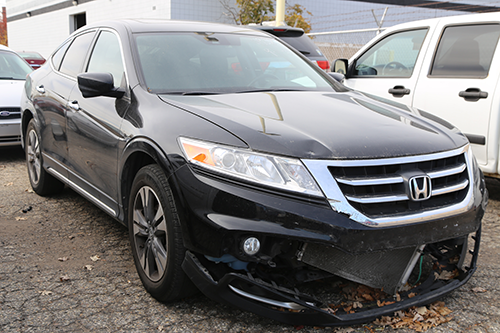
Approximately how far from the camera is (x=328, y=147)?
7.70 feet

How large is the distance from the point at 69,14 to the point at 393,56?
24716mm

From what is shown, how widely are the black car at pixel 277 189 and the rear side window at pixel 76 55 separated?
850 mm

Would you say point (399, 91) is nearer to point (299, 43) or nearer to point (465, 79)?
point (465, 79)

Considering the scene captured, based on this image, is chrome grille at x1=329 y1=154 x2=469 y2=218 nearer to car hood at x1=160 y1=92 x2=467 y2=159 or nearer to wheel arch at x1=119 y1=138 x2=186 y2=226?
car hood at x1=160 y1=92 x2=467 y2=159

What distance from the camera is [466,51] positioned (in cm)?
498

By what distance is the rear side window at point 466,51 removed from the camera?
A: 4809 mm

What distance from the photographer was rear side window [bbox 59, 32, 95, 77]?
4.17m

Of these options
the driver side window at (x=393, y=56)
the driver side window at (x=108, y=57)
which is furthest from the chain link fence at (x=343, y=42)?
the driver side window at (x=108, y=57)

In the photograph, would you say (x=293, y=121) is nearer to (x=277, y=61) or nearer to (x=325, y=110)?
(x=325, y=110)

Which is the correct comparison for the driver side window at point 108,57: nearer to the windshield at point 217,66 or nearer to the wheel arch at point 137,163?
the windshield at point 217,66

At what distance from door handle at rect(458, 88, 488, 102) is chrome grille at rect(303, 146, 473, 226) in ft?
8.38

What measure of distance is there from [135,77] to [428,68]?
3359mm

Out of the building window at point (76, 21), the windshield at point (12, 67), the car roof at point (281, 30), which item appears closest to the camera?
the windshield at point (12, 67)

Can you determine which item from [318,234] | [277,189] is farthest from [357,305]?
[277,189]
